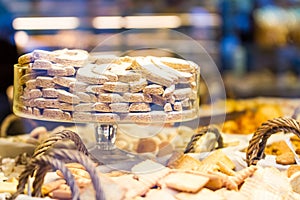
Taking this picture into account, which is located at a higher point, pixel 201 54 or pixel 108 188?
pixel 201 54

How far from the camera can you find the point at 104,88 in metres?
1.11

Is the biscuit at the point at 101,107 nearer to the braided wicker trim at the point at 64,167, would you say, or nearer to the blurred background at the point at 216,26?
the braided wicker trim at the point at 64,167

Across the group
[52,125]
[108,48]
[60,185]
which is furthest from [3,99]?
[60,185]

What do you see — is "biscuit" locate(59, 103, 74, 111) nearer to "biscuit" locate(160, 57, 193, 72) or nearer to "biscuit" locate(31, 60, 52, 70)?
"biscuit" locate(31, 60, 52, 70)

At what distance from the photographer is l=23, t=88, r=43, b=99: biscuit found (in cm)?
117

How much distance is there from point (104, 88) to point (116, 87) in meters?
0.02

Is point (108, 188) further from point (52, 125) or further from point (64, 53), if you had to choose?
point (52, 125)

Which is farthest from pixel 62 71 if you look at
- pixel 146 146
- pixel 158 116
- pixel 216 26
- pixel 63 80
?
pixel 216 26

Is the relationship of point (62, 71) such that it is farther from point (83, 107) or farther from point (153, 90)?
point (153, 90)

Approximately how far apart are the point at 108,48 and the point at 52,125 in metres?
0.39

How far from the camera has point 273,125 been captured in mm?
1107

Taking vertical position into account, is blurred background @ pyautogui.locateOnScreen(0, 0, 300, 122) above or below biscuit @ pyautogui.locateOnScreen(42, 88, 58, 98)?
below

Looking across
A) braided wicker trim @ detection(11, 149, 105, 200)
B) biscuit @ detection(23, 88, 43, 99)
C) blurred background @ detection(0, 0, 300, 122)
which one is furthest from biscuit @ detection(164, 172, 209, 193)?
blurred background @ detection(0, 0, 300, 122)

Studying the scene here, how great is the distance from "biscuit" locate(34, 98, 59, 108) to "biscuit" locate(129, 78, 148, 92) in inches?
6.4
